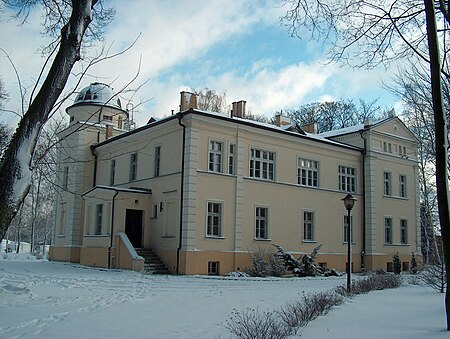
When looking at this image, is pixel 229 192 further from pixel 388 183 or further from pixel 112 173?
pixel 388 183

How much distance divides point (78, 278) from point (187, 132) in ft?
26.0

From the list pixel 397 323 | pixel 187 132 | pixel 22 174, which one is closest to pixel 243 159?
pixel 187 132

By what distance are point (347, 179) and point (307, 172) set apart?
11.5 feet

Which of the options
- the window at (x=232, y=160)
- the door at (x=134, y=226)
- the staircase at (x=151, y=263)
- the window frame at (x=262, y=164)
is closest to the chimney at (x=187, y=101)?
the window at (x=232, y=160)

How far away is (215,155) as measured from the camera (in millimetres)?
23438

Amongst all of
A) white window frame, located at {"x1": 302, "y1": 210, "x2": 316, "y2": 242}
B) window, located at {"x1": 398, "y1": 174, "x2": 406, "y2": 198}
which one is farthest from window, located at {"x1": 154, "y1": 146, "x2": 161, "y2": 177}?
window, located at {"x1": 398, "y1": 174, "x2": 406, "y2": 198}

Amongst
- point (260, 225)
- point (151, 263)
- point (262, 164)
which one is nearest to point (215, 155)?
point (262, 164)

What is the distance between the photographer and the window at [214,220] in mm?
22797

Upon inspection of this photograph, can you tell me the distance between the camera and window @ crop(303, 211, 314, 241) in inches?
1055

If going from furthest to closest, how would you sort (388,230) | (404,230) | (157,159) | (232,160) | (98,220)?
1. (404,230)
2. (388,230)
3. (98,220)
4. (157,159)
5. (232,160)

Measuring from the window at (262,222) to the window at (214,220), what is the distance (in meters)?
2.35

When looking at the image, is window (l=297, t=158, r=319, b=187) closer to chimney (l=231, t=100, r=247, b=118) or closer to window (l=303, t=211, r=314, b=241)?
window (l=303, t=211, r=314, b=241)

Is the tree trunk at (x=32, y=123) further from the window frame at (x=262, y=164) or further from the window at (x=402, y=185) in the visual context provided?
the window at (x=402, y=185)

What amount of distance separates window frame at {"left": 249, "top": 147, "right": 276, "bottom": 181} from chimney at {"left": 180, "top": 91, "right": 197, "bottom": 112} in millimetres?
3967
